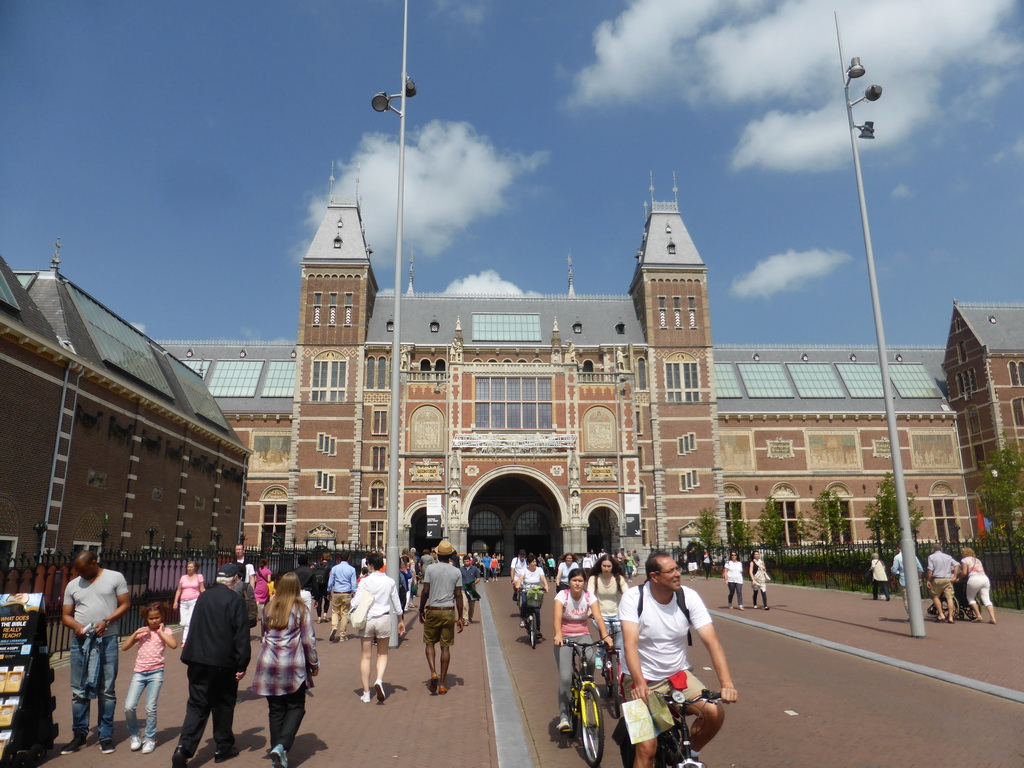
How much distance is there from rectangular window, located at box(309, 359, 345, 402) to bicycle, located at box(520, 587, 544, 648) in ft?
116

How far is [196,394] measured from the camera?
32.0 meters

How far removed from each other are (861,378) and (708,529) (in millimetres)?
22650

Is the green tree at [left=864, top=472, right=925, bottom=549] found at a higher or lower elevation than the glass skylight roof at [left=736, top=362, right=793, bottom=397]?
lower

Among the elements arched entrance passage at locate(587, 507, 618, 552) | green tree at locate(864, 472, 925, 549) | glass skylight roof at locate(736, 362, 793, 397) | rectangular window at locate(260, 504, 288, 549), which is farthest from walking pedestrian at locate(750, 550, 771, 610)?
glass skylight roof at locate(736, 362, 793, 397)

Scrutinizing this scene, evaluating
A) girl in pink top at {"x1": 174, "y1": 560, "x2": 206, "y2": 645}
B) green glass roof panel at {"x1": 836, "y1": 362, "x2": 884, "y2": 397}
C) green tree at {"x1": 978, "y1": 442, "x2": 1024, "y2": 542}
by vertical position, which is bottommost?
girl in pink top at {"x1": 174, "y1": 560, "x2": 206, "y2": 645}

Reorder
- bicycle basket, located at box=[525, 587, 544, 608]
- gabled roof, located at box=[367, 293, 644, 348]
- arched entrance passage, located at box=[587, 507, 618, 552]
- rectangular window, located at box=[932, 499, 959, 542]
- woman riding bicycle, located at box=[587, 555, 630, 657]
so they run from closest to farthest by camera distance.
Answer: woman riding bicycle, located at box=[587, 555, 630, 657] → bicycle basket, located at box=[525, 587, 544, 608] → arched entrance passage, located at box=[587, 507, 618, 552] → rectangular window, located at box=[932, 499, 959, 542] → gabled roof, located at box=[367, 293, 644, 348]

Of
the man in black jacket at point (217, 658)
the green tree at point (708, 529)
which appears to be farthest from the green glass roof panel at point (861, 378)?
the man in black jacket at point (217, 658)

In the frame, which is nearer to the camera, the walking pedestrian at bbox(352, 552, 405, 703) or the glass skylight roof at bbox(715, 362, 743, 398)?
the walking pedestrian at bbox(352, 552, 405, 703)

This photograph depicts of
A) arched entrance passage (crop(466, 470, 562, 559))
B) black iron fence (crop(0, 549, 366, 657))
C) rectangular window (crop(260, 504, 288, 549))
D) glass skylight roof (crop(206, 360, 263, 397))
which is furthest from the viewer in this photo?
glass skylight roof (crop(206, 360, 263, 397))

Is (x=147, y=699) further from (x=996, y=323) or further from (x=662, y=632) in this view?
(x=996, y=323)

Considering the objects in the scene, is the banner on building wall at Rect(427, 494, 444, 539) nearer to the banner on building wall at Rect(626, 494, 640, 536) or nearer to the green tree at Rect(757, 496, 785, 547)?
the banner on building wall at Rect(626, 494, 640, 536)

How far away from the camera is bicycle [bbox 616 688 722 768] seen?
464cm

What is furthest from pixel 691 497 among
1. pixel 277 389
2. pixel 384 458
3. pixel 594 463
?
pixel 277 389

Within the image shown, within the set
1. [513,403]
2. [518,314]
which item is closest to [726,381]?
[518,314]
